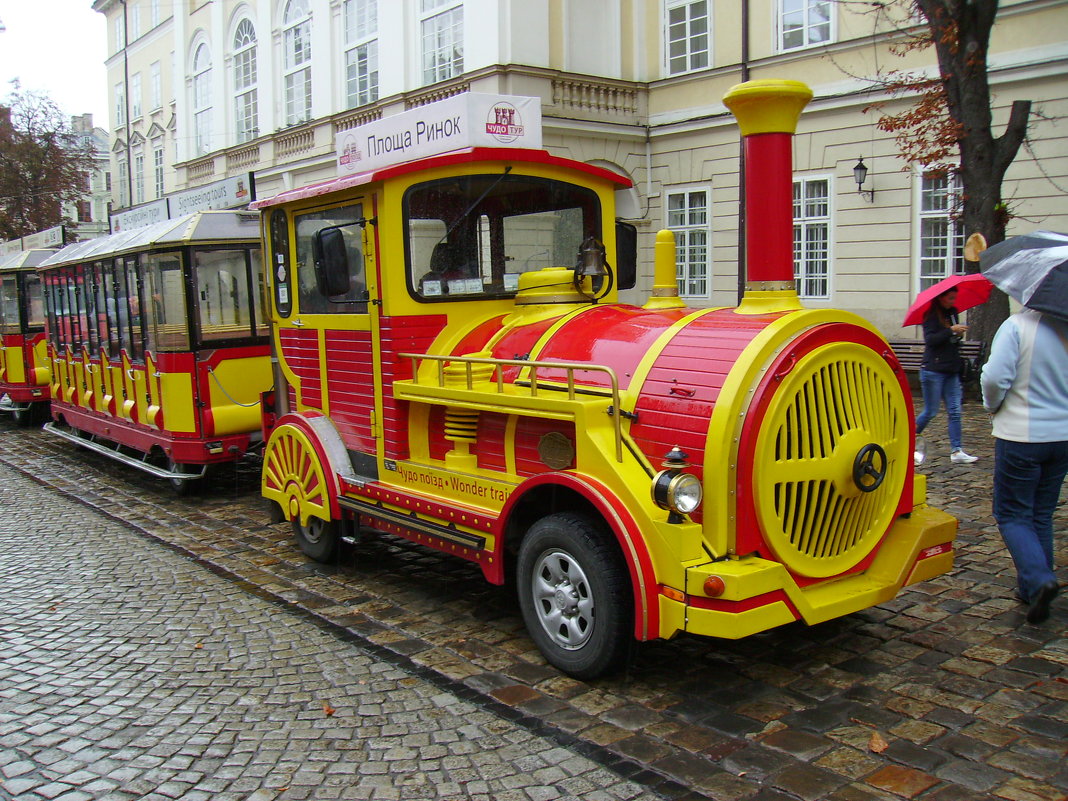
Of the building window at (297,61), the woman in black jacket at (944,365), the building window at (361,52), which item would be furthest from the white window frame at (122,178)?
the woman in black jacket at (944,365)

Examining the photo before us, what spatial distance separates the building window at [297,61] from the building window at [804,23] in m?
12.4

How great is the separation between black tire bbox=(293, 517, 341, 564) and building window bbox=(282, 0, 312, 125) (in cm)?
1978

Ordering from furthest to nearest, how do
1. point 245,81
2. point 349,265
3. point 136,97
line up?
point 136,97
point 245,81
point 349,265

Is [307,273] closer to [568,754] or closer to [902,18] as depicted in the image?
[568,754]

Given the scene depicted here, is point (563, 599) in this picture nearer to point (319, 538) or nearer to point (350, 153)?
point (319, 538)

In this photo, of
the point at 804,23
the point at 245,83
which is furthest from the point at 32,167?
the point at 804,23

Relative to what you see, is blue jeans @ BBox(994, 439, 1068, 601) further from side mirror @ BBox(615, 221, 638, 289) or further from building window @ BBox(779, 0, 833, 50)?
building window @ BBox(779, 0, 833, 50)

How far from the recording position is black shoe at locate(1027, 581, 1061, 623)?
185 inches

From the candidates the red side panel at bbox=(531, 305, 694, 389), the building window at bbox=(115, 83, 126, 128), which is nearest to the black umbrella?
the red side panel at bbox=(531, 305, 694, 389)

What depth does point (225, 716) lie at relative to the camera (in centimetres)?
414

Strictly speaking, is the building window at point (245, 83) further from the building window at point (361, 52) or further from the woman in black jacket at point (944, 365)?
the woman in black jacket at point (944, 365)

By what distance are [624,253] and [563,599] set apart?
282cm

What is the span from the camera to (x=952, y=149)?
47.2 feet

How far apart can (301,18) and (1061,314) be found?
76.3ft
